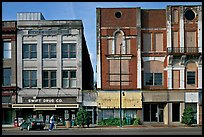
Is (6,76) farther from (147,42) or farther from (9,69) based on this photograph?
(147,42)

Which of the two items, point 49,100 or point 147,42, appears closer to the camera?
point 49,100

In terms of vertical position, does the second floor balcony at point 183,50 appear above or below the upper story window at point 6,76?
above

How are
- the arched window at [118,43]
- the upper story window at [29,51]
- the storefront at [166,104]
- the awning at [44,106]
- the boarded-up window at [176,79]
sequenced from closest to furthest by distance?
the awning at [44,106] < the storefront at [166,104] < the boarded-up window at [176,79] < the arched window at [118,43] < the upper story window at [29,51]

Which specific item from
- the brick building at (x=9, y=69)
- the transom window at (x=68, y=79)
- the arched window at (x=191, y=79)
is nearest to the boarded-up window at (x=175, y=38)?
the arched window at (x=191, y=79)

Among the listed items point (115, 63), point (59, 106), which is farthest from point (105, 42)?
point (59, 106)

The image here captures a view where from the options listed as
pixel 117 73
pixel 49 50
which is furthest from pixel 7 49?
pixel 117 73

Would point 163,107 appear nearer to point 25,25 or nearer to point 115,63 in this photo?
point 115,63

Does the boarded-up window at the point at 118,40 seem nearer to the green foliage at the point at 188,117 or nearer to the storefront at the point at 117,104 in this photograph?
the storefront at the point at 117,104

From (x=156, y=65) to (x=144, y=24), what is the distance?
193 inches

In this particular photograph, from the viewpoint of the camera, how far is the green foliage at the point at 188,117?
41719 mm

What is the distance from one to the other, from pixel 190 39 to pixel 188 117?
901 centimetres

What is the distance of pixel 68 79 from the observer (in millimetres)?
44625

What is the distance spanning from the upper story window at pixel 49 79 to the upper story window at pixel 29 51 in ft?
8.05

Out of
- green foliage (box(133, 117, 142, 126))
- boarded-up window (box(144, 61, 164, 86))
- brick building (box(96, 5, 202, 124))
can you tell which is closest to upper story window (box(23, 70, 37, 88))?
brick building (box(96, 5, 202, 124))
